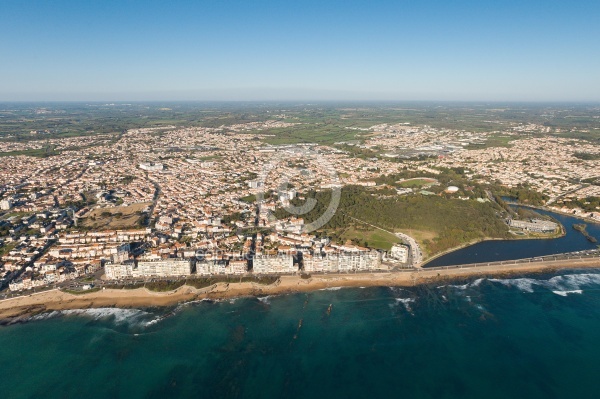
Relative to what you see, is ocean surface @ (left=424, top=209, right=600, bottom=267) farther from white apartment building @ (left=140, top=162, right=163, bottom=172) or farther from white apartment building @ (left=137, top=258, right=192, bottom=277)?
white apartment building @ (left=140, top=162, right=163, bottom=172)

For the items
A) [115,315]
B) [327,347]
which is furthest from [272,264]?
[115,315]

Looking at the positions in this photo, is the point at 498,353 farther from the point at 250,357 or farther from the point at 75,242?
the point at 75,242

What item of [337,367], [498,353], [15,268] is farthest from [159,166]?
[498,353]

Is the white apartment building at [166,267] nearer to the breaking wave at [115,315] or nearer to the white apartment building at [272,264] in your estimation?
the breaking wave at [115,315]

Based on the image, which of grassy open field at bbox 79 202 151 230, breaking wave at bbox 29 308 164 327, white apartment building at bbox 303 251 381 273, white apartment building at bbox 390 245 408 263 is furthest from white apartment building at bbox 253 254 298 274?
grassy open field at bbox 79 202 151 230

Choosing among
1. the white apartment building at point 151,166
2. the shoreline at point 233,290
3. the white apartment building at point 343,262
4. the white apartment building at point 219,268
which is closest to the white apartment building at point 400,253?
the shoreline at point 233,290

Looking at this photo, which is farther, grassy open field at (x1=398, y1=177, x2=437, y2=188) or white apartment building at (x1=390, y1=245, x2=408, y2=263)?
grassy open field at (x1=398, y1=177, x2=437, y2=188)

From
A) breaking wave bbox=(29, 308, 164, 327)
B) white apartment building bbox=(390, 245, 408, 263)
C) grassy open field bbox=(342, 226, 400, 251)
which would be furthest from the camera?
grassy open field bbox=(342, 226, 400, 251)
